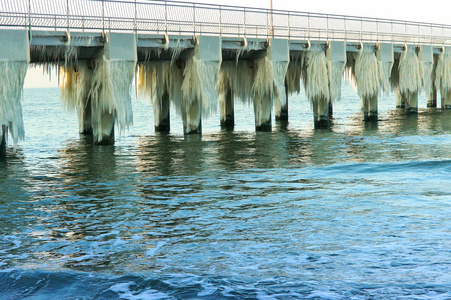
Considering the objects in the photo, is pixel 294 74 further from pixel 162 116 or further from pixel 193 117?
pixel 193 117

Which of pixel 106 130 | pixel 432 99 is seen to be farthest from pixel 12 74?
pixel 432 99

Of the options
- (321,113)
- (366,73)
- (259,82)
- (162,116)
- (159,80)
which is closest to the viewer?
(159,80)

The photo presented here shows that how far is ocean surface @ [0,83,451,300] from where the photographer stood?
882cm

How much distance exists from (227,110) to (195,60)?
999cm

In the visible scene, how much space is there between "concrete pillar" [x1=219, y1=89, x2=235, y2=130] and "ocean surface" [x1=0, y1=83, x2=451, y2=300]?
13.6 meters

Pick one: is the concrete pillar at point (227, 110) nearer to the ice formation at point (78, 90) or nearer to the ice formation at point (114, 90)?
the ice formation at point (78, 90)

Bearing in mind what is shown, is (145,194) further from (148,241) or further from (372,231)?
(372,231)

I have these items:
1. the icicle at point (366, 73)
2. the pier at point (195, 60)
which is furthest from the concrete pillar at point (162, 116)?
the icicle at point (366, 73)

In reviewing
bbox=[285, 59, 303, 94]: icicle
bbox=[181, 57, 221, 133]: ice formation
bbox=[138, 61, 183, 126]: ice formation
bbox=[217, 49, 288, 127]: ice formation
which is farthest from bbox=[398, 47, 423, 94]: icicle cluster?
bbox=[181, 57, 221, 133]: ice formation

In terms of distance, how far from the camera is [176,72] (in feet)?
95.9

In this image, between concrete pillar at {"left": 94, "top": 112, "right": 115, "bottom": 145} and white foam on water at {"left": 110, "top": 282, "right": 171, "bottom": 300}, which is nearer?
white foam on water at {"left": 110, "top": 282, "right": 171, "bottom": 300}

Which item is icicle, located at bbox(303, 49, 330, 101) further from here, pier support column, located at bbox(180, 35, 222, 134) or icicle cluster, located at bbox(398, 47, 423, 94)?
icicle cluster, located at bbox(398, 47, 423, 94)

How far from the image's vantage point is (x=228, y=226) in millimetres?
11953

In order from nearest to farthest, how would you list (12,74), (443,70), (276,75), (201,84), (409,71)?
(12,74) < (201,84) < (276,75) < (409,71) < (443,70)
